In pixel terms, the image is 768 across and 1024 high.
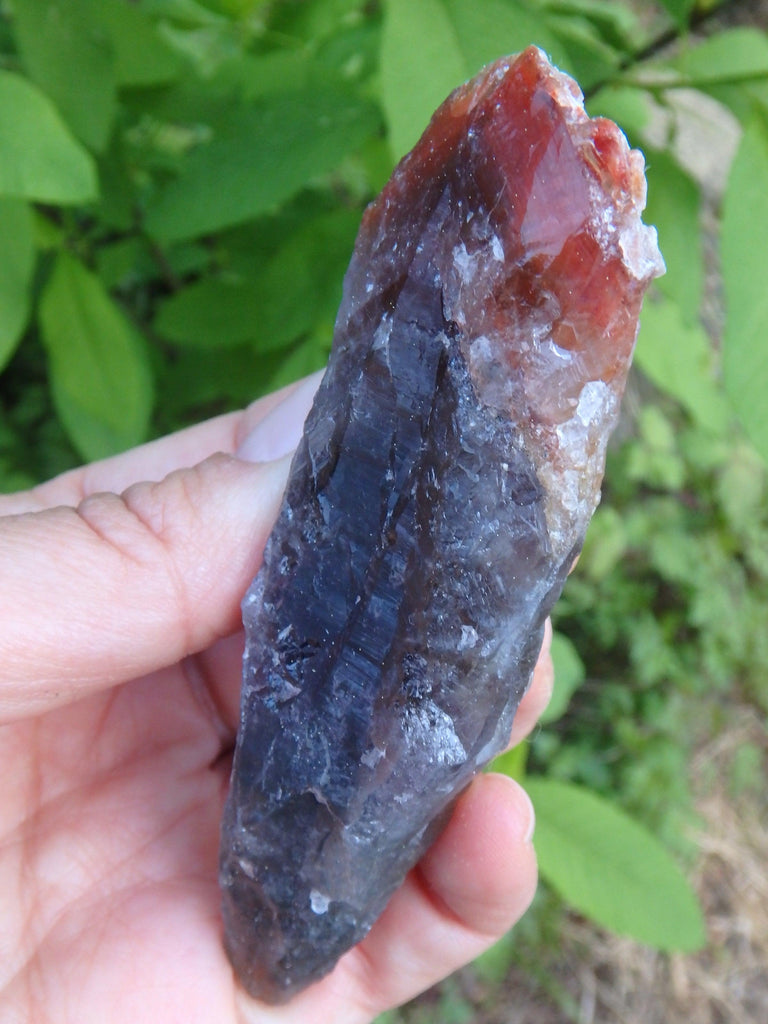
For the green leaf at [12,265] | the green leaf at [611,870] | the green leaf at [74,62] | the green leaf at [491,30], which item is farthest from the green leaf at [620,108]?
the green leaf at [611,870]

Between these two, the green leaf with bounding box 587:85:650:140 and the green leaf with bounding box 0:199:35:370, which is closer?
the green leaf with bounding box 0:199:35:370

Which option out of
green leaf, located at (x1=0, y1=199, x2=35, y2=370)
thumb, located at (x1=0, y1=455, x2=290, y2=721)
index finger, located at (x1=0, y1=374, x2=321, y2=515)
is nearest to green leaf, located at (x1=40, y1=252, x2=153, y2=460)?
index finger, located at (x1=0, y1=374, x2=321, y2=515)

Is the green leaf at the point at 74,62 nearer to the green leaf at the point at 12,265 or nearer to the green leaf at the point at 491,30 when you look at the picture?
the green leaf at the point at 12,265

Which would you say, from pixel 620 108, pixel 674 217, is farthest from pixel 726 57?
pixel 674 217

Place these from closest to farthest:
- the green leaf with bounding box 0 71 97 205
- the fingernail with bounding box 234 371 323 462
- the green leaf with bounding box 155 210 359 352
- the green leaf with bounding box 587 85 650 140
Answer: the green leaf with bounding box 0 71 97 205, the fingernail with bounding box 234 371 323 462, the green leaf with bounding box 587 85 650 140, the green leaf with bounding box 155 210 359 352

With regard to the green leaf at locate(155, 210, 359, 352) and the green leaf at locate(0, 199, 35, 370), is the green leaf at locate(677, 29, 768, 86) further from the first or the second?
the green leaf at locate(0, 199, 35, 370)
